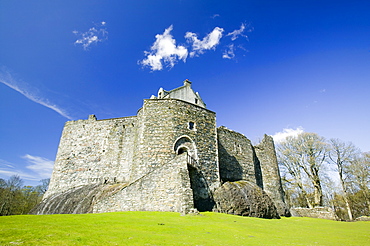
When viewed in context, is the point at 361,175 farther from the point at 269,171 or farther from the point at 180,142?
the point at 180,142

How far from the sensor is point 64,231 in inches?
252

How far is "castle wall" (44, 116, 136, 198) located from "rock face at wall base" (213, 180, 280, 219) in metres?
8.79

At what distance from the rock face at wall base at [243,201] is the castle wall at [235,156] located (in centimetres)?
300

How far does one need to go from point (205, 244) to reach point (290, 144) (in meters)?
29.8

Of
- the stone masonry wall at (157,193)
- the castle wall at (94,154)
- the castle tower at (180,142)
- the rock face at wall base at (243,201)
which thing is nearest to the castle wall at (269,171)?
the rock face at wall base at (243,201)

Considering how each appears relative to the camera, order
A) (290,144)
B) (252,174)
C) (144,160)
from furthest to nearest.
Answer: (290,144) < (252,174) < (144,160)

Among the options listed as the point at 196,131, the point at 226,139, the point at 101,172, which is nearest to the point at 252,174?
the point at 226,139

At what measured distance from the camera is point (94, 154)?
21.9 m

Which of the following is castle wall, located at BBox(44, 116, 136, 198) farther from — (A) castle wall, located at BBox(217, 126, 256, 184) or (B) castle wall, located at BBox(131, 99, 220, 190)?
(A) castle wall, located at BBox(217, 126, 256, 184)

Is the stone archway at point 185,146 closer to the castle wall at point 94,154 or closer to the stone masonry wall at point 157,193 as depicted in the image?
the stone masonry wall at point 157,193

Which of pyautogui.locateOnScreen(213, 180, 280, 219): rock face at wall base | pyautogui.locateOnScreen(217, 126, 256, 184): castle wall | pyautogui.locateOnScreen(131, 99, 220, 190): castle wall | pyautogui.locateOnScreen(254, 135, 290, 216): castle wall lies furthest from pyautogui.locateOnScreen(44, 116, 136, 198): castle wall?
pyautogui.locateOnScreen(254, 135, 290, 216): castle wall

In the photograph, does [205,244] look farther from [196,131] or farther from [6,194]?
[6,194]

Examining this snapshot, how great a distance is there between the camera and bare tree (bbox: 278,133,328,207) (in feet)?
90.7

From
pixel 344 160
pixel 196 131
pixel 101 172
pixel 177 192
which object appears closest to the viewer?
pixel 177 192
